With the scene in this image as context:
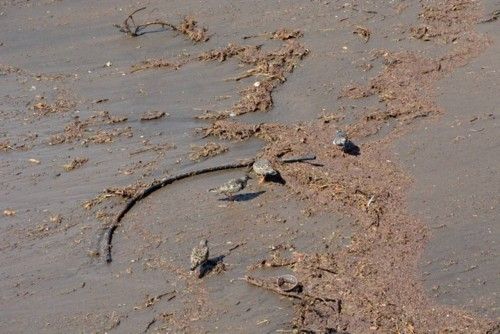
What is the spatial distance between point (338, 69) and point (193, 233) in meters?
3.04

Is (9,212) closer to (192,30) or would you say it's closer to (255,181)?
(255,181)

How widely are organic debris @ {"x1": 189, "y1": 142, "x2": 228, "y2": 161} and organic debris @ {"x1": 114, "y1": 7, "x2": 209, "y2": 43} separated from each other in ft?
7.83

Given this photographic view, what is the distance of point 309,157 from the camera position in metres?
7.47

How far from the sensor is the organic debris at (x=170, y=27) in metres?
9.92

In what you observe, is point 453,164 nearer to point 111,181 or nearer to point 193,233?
point 193,233

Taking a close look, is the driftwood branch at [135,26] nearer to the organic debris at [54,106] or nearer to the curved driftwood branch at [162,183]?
the organic debris at [54,106]

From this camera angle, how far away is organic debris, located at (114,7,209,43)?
32.5ft

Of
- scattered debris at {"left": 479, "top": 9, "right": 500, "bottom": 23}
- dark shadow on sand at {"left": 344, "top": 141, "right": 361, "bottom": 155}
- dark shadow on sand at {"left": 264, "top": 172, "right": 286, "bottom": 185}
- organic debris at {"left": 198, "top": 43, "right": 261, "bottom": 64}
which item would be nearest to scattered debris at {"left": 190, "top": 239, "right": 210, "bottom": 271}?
dark shadow on sand at {"left": 264, "top": 172, "right": 286, "bottom": 185}

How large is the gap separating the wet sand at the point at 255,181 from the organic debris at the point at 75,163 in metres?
0.05

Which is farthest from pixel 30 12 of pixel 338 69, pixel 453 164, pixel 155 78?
pixel 453 164

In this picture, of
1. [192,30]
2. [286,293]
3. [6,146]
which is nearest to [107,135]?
[6,146]

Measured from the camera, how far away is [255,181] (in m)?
7.27

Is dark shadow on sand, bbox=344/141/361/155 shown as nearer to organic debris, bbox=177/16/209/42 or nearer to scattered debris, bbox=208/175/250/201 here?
scattered debris, bbox=208/175/250/201

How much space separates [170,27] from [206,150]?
3.00 metres
